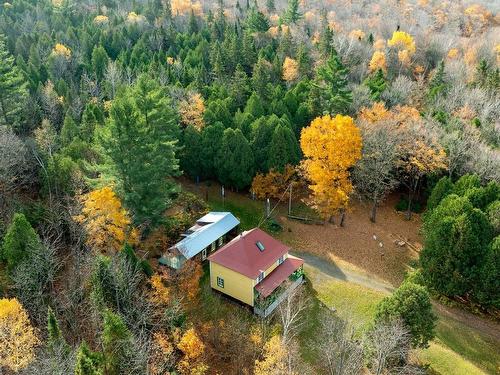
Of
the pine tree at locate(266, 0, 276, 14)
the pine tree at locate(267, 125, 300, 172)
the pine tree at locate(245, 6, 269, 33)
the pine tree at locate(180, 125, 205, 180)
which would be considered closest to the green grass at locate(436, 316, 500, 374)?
the pine tree at locate(267, 125, 300, 172)

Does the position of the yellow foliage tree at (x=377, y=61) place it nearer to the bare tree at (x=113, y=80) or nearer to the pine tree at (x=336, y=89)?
the pine tree at (x=336, y=89)

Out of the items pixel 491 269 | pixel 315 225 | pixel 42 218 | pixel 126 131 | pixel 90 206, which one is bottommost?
pixel 315 225

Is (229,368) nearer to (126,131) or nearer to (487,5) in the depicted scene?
(126,131)

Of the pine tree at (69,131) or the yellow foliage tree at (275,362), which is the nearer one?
the yellow foliage tree at (275,362)

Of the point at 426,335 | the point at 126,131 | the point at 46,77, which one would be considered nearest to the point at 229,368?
the point at 426,335

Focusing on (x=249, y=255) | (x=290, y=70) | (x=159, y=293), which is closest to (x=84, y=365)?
(x=159, y=293)

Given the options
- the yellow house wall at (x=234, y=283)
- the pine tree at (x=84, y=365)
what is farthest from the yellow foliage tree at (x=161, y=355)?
the yellow house wall at (x=234, y=283)

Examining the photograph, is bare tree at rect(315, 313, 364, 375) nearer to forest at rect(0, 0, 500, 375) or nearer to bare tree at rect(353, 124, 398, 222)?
forest at rect(0, 0, 500, 375)
